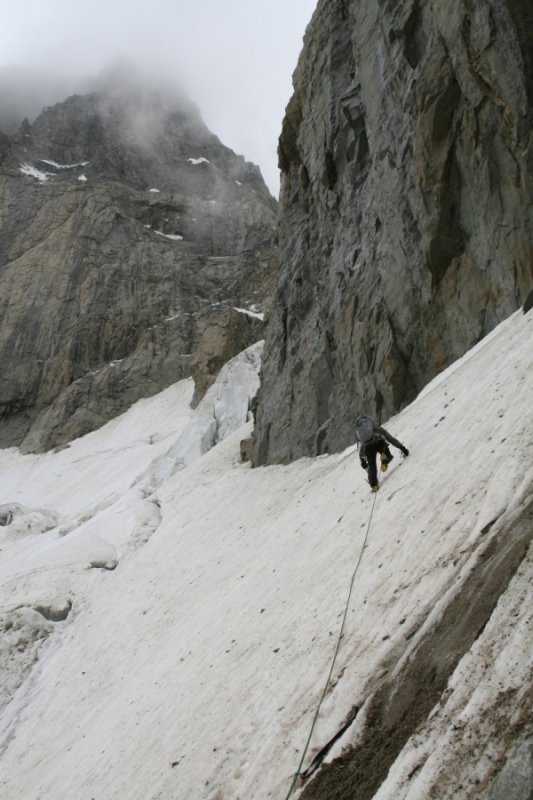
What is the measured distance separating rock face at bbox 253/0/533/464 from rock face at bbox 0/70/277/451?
28764mm

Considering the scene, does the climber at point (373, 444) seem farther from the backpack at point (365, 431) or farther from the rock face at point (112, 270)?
the rock face at point (112, 270)

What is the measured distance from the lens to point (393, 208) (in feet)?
53.3

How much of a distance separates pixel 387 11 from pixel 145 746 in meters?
18.1

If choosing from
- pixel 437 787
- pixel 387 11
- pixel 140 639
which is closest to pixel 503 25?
pixel 387 11

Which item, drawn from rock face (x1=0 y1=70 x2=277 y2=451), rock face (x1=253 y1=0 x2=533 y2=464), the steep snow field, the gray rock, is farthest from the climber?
rock face (x1=0 y1=70 x2=277 y2=451)

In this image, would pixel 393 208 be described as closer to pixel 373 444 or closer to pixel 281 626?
pixel 373 444

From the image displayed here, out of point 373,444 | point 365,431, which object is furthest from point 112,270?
point 373,444

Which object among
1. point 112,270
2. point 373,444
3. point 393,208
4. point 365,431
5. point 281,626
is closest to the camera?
point 281,626

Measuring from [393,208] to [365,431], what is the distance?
832 cm

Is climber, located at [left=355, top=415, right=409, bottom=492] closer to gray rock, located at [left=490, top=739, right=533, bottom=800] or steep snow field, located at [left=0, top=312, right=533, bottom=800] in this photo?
steep snow field, located at [left=0, top=312, right=533, bottom=800]

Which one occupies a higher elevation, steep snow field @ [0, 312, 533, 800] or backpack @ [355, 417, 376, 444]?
backpack @ [355, 417, 376, 444]

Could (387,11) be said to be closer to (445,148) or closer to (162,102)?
(445,148)

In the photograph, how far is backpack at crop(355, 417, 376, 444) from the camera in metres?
10.1

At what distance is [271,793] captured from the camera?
15.3 feet
